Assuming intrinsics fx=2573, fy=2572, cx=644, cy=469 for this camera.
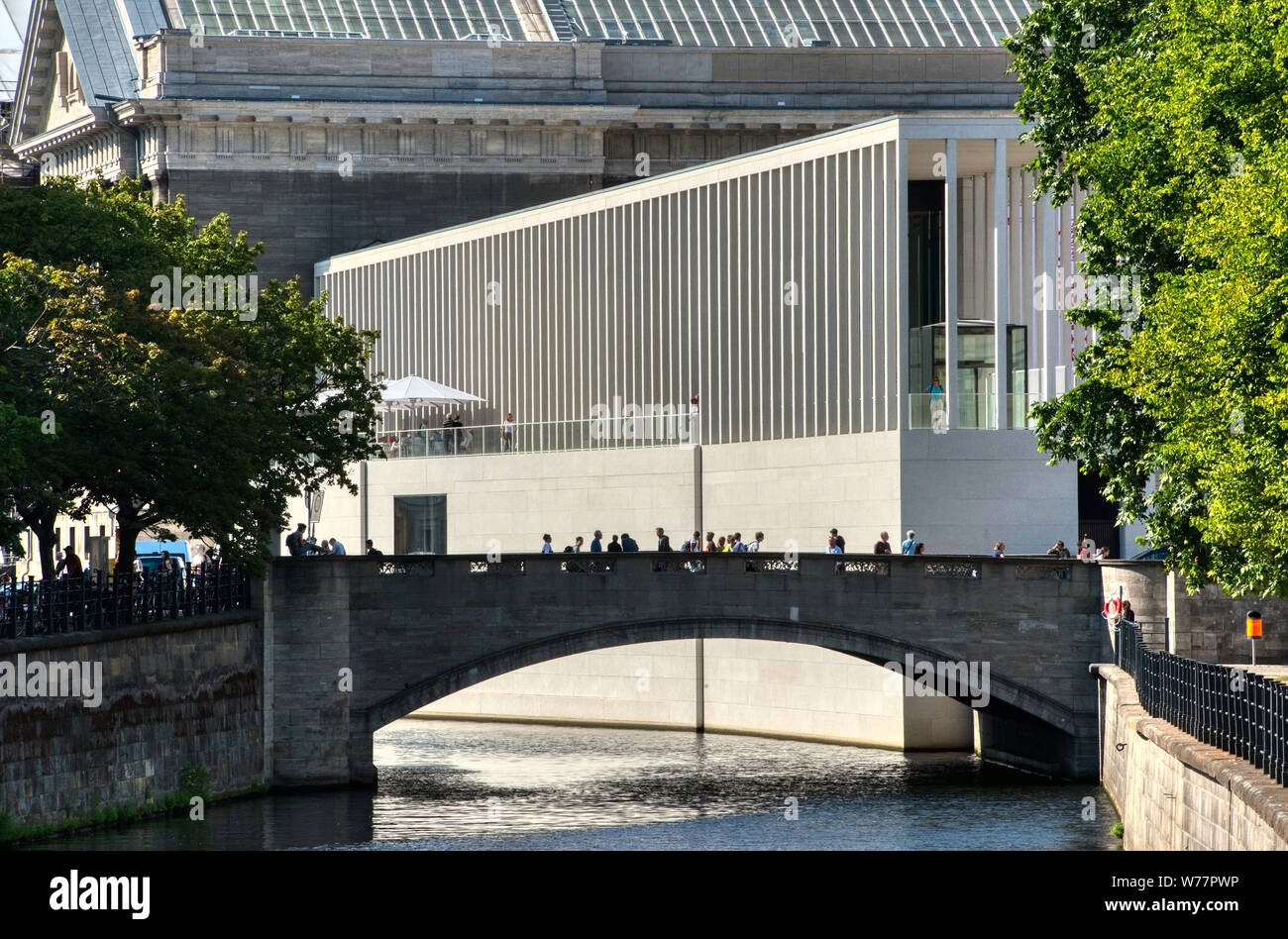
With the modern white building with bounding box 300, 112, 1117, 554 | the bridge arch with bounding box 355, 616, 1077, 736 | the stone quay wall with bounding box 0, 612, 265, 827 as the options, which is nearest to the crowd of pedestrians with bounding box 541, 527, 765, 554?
the bridge arch with bounding box 355, 616, 1077, 736

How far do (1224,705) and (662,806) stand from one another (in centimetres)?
2106

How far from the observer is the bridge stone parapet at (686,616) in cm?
5575

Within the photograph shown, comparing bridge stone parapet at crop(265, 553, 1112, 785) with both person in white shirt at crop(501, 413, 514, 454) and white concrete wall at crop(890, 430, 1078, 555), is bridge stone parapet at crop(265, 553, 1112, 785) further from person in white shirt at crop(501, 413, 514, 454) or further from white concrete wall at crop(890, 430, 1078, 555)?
person in white shirt at crop(501, 413, 514, 454)

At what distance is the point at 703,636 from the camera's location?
57094 mm

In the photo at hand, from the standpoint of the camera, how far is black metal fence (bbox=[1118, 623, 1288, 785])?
26.8 m

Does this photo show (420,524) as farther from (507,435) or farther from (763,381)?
(763,381)

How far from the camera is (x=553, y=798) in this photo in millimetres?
Result: 51938

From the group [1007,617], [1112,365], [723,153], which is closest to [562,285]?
[723,153]

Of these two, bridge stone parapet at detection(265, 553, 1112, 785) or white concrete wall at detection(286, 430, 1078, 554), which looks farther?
white concrete wall at detection(286, 430, 1078, 554)

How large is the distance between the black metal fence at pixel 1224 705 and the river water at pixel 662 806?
20.5ft

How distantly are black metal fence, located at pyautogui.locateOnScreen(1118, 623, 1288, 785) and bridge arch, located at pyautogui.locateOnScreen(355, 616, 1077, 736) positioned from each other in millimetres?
13741

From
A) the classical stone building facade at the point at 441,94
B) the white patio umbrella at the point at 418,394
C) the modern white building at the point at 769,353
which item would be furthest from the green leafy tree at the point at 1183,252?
the classical stone building facade at the point at 441,94

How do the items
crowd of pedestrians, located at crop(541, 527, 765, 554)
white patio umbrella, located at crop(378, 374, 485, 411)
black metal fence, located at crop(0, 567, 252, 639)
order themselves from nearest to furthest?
1. black metal fence, located at crop(0, 567, 252, 639)
2. crowd of pedestrians, located at crop(541, 527, 765, 554)
3. white patio umbrella, located at crop(378, 374, 485, 411)

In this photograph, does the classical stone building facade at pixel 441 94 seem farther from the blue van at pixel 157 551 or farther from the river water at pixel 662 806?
the river water at pixel 662 806
